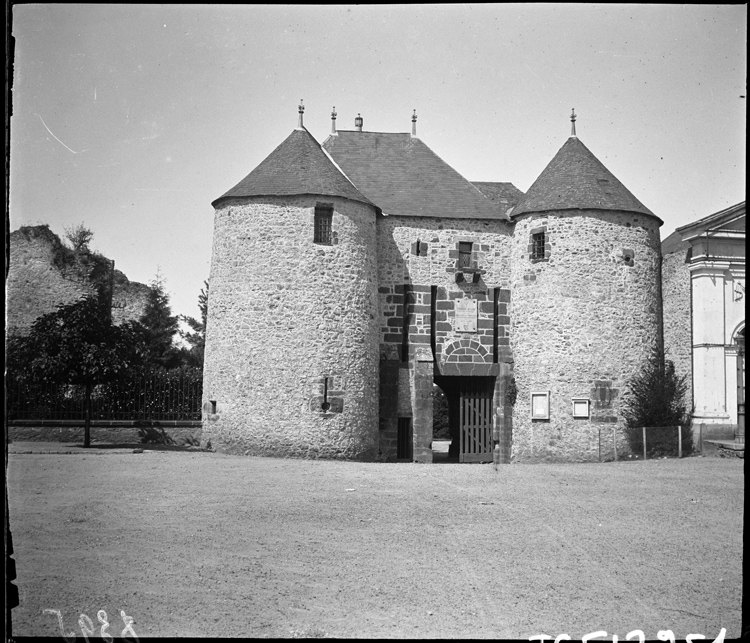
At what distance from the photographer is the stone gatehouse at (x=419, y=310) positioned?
64.4ft

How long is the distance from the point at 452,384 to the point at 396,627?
17948mm

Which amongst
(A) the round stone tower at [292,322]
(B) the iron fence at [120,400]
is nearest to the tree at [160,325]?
(B) the iron fence at [120,400]

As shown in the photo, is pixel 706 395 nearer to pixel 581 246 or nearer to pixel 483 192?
pixel 581 246

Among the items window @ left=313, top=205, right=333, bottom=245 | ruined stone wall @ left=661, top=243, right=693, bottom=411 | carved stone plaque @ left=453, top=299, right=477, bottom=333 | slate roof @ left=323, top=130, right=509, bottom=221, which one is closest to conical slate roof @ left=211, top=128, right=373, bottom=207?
window @ left=313, top=205, right=333, bottom=245

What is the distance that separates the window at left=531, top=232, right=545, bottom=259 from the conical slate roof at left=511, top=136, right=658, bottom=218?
27.1 inches

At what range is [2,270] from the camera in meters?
4.92

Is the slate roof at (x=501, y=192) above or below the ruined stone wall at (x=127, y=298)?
above

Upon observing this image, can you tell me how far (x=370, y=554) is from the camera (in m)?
9.01

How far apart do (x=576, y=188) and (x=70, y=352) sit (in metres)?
13.2

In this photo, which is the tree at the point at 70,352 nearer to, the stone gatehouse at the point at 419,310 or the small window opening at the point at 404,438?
the stone gatehouse at the point at 419,310

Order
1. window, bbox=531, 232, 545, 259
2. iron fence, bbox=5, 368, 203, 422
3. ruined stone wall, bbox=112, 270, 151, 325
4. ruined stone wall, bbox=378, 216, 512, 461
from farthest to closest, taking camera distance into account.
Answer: ruined stone wall, bbox=112, 270, 151, 325 → window, bbox=531, 232, 545, 259 → ruined stone wall, bbox=378, 216, 512, 461 → iron fence, bbox=5, 368, 203, 422

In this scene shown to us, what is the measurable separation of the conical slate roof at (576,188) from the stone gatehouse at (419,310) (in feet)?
0.18

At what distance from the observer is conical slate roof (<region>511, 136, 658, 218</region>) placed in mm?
A: 21114

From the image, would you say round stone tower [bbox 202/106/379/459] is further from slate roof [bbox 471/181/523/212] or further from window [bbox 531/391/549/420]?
slate roof [bbox 471/181/523/212]
